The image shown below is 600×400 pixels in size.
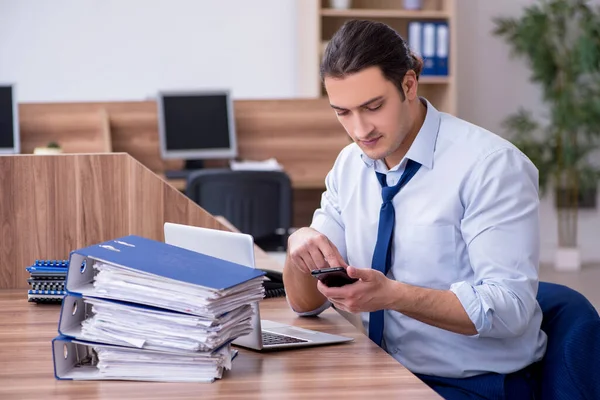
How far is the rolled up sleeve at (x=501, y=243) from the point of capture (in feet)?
4.69

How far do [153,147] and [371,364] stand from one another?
13.0ft

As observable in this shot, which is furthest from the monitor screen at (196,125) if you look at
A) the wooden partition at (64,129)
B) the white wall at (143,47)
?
the white wall at (143,47)

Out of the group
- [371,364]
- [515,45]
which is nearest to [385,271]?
[371,364]

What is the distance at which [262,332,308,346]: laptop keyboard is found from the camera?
1398 mm

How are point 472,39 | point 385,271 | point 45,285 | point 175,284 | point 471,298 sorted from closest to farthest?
point 175,284 → point 471,298 → point 385,271 → point 45,285 → point 472,39

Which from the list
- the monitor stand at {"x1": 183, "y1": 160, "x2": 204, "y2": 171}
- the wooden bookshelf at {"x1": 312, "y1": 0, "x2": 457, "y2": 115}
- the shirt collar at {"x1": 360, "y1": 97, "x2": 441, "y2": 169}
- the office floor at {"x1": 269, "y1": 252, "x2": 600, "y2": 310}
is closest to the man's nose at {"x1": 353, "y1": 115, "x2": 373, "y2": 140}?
the shirt collar at {"x1": 360, "y1": 97, "x2": 441, "y2": 169}

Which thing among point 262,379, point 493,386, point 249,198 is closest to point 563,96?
point 249,198

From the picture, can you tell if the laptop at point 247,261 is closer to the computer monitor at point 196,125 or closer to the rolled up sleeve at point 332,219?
the rolled up sleeve at point 332,219

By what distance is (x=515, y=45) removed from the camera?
6367 mm

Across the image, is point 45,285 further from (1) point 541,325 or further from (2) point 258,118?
(2) point 258,118

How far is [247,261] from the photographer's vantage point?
146cm

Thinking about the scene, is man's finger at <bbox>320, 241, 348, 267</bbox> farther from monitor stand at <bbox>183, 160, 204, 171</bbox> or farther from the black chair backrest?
monitor stand at <bbox>183, 160, 204, 171</bbox>

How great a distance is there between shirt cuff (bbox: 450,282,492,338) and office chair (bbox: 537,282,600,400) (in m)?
0.14

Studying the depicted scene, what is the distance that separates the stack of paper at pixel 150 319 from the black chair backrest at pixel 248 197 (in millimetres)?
2844
